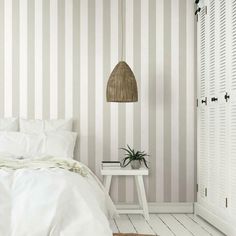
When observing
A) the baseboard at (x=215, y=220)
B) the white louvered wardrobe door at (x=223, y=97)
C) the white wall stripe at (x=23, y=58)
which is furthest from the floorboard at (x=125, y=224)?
the white wall stripe at (x=23, y=58)

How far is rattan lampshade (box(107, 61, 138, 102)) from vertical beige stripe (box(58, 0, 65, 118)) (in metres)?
0.66

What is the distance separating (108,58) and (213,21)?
4.20 feet

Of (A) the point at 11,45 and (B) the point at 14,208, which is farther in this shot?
(A) the point at 11,45

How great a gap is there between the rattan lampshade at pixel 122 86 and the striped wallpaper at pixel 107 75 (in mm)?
443

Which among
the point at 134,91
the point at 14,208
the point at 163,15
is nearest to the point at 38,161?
the point at 14,208

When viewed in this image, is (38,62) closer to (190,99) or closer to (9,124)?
(9,124)

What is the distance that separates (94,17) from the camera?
552 centimetres

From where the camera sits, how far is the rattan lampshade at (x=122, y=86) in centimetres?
500

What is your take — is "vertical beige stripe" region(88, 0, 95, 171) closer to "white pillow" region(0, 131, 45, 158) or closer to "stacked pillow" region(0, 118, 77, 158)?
"stacked pillow" region(0, 118, 77, 158)

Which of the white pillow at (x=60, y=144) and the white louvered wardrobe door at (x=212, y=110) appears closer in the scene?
the white louvered wardrobe door at (x=212, y=110)

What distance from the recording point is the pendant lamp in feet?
16.4

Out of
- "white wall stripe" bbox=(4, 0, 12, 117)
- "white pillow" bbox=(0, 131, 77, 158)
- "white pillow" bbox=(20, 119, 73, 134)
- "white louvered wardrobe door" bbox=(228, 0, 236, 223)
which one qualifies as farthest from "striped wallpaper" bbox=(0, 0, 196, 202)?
"white louvered wardrobe door" bbox=(228, 0, 236, 223)

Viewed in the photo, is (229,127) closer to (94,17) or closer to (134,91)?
(134,91)

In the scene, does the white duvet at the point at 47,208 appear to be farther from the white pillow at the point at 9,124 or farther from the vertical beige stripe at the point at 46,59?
the vertical beige stripe at the point at 46,59
